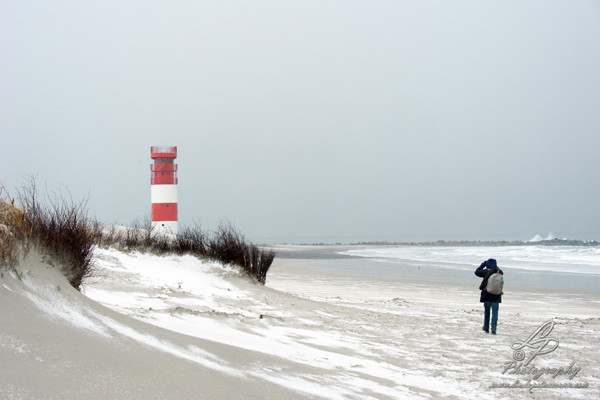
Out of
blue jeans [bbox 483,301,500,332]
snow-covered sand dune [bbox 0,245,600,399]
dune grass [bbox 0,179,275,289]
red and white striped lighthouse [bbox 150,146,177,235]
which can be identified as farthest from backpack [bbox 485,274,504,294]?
red and white striped lighthouse [bbox 150,146,177,235]

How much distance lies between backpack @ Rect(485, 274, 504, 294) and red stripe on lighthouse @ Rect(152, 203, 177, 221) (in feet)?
64.4

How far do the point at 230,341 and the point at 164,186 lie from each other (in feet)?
72.9

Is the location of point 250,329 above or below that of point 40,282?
below

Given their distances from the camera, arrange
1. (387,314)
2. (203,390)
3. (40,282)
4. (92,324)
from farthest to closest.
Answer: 1. (387,314)
2. (40,282)
3. (92,324)
4. (203,390)

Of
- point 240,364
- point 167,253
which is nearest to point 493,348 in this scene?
point 240,364

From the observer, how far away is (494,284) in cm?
944

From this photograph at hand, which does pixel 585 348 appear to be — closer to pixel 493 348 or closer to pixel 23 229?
pixel 493 348

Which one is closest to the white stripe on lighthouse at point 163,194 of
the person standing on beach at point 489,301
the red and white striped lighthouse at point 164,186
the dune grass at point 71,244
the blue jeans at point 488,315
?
the red and white striped lighthouse at point 164,186

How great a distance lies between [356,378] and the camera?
5316 mm

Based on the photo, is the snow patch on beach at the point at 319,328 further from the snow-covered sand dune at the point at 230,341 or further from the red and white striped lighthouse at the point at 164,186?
the red and white striped lighthouse at the point at 164,186

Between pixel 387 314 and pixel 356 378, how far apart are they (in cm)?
509

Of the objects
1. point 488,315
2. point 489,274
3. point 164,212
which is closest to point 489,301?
point 488,315

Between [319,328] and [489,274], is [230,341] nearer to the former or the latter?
[319,328]

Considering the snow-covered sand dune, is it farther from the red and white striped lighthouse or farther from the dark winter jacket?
the red and white striped lighthouse
